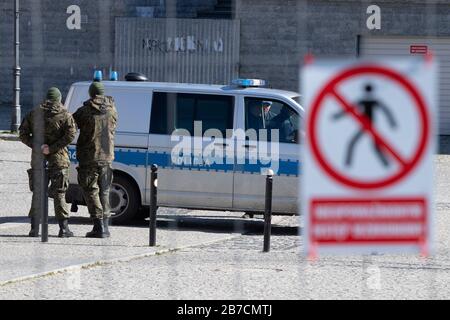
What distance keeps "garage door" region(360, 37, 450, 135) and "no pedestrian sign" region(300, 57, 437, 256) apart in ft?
85.8

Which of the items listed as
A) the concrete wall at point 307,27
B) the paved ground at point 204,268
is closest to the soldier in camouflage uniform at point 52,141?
the paved ground at point 204,268

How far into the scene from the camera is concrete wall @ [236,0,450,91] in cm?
2742

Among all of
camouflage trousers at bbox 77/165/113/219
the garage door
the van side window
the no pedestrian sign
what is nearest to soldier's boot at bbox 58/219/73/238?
camouflage trousers at bbox 77/165/113/219

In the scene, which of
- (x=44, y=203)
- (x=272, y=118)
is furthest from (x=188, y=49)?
(x=44, y=203)

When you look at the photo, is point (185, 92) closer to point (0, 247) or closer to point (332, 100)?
point (0, 247)

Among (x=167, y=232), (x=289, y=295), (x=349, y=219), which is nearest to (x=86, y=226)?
(x=167, y=232)

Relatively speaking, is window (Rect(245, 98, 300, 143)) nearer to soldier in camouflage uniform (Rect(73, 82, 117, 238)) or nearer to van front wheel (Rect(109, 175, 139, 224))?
van front wheel (Rect(109, 175, 139, 224))

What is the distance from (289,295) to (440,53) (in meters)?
21.6

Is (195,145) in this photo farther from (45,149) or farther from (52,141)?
(45,149)

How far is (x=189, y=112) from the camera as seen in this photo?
12.2 m

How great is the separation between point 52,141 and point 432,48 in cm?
1894
